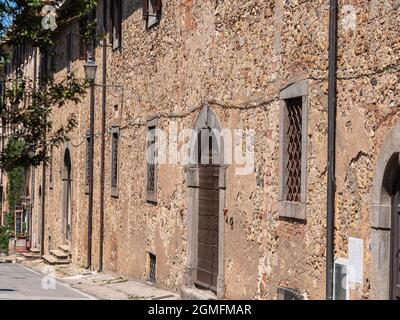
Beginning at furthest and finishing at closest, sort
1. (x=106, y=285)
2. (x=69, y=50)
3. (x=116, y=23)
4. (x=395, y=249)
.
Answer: (x=69, y=50) → (x=116, y=23) → (x=106, y=285) → (x=395, y=249)

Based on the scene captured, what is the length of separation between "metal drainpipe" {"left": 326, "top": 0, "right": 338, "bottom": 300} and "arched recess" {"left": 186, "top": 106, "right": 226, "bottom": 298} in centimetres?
377

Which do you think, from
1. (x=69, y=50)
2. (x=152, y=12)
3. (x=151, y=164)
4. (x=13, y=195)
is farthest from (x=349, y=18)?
(x=13, y=195)

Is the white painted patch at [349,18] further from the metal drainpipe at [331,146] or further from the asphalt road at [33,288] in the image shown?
the asphalt road at [33,288]

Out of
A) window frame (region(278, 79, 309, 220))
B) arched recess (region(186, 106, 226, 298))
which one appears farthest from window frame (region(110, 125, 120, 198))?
window frame (region(278, 79, 309, 220))

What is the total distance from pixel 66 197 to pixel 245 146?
1467cm

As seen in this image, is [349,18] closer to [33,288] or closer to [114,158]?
[33,288]

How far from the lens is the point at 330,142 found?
32.0 feet

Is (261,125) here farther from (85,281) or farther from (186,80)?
(85,281)

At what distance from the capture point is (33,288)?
57.4 ft

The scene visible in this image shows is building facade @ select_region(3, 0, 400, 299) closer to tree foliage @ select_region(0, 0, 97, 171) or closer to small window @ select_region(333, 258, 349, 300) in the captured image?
small window @ select_region(333, 258, 349, 300)

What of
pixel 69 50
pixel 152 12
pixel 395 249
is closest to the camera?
pixel 395 249

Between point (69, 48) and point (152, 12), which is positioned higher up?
point (69, 48)

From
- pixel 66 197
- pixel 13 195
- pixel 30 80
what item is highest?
pixel 30 80

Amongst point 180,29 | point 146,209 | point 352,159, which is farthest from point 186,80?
point 352,159
